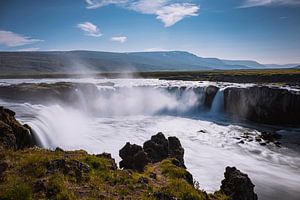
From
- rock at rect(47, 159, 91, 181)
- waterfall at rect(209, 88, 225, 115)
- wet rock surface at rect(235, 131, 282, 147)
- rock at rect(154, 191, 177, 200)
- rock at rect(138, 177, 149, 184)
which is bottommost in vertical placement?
wet rock surface at rect(235, 131, 282, 147)

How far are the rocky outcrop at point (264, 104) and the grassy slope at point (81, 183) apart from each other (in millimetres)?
44090

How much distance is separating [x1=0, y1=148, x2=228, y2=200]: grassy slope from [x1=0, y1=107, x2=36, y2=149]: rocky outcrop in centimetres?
196

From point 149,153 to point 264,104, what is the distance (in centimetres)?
4253

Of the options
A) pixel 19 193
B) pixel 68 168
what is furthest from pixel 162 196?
pixel 19 193

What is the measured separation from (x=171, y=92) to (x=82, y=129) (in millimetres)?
35082

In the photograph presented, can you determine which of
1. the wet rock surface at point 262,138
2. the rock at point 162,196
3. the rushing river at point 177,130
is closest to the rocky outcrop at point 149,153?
the rushing river at point 177,130

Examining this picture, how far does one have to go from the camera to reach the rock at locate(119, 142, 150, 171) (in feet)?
56.2

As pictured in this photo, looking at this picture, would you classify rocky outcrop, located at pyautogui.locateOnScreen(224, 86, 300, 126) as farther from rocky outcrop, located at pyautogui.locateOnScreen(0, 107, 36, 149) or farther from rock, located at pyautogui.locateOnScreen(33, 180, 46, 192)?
rock, located at pyautogui.locateOnScreen(33, 180, 46, 192)

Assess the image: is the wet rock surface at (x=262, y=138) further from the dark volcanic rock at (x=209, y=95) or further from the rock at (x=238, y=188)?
the rock at (x=238, y=188)

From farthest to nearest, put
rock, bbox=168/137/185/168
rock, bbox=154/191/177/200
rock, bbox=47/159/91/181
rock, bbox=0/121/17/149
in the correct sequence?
rock, bbox=168/137/185/168 < rock, bbox=0/121/17/149 < rock, bbox=47/159/91/181 < rock, bbox=154/191/177/200

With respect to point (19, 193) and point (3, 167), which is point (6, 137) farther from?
point (19, 193)

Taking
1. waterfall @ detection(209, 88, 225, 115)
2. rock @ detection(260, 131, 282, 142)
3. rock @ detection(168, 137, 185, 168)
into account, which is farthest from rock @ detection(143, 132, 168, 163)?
A: waterfall @ detection(209, 88, 225, 115)

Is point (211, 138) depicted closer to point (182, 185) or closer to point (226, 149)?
point (226, 149)

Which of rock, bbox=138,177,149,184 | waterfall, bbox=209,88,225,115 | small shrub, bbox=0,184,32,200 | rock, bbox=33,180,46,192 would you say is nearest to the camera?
small shrub, bbox=0,184,32,200
